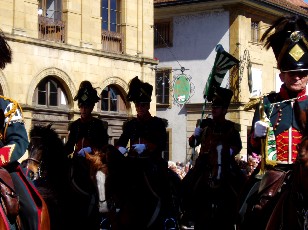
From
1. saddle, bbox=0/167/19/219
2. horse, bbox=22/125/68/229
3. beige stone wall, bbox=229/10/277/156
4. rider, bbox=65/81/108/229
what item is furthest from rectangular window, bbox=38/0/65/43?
saddle, bbox=0/167/19/219

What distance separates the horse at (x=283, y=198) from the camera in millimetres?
6461

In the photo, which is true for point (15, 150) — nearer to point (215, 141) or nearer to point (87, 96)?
point (215, 141)

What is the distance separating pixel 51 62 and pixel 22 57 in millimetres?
1482

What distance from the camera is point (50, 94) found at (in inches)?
1084

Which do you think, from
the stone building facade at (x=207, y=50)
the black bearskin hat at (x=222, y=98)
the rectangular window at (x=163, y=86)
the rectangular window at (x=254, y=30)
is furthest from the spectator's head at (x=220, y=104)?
the rectangular window at (x=254, y=30)

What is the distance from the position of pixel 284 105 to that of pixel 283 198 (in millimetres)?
1360

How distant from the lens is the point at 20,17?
25578 mm

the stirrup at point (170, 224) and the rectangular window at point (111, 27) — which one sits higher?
the rectangular window at point (111, 27)

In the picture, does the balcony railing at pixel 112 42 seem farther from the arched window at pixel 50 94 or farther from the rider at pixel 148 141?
the rider at pixel 148 141

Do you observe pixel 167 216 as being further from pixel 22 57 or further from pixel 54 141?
pixel 22 57

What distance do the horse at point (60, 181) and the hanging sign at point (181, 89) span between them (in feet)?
86.2

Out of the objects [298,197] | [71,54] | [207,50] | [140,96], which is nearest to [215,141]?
[140,96]

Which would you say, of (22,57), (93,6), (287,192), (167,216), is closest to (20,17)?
(22,57)

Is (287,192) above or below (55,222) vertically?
above
